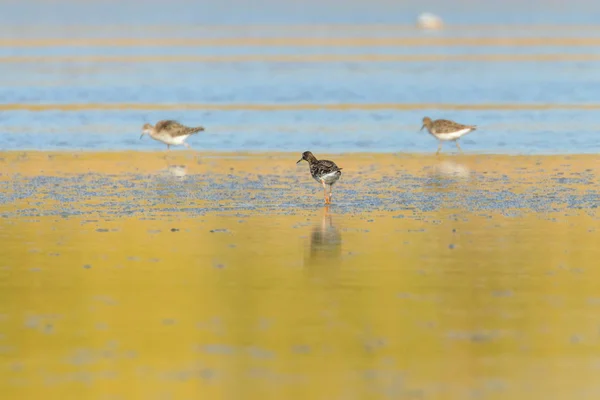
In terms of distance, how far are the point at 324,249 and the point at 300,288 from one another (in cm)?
179

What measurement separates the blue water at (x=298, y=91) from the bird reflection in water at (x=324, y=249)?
8.25m

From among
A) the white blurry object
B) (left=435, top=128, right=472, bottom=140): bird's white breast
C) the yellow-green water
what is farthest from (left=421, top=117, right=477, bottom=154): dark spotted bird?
the white blurry object

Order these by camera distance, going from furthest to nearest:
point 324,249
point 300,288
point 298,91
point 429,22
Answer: point 429,22 → point 298,91 → point 324,249 → point 300,288

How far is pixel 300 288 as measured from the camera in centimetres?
1030

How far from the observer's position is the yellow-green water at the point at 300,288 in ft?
25.7

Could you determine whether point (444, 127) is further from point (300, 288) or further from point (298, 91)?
point (298, 91)

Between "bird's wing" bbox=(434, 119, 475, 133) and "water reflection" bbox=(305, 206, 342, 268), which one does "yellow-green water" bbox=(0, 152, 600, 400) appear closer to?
"water reflection" bbox=(305, 206, 342, 268)

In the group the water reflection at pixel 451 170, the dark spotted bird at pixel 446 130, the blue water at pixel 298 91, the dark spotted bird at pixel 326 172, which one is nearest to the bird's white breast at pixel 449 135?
the dark spotted bird at pixel 446 130

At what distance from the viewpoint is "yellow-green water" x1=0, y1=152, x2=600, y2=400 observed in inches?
308

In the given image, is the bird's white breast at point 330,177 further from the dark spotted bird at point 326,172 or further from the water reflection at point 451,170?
the water reflection at point 451,170

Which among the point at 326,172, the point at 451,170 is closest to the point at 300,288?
the point at 326,172

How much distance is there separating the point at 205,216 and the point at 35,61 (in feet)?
108

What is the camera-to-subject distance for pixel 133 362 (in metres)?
8.21

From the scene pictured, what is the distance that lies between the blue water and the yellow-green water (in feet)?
18.9
